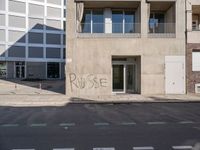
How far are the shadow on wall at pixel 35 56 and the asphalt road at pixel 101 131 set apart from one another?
4188 cm

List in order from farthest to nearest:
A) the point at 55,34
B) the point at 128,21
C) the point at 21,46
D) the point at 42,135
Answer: the point at 55,34 → the point at 21,46 → the point at 128,21 → the point at 42,135

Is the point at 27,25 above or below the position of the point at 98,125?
above

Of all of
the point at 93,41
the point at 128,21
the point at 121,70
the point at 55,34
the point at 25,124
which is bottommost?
the point at 25,124

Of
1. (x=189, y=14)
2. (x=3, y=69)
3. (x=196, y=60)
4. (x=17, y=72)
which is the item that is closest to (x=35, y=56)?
(x=17, y=72)

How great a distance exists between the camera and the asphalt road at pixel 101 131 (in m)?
7.18

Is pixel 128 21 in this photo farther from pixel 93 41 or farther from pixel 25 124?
pixel 25 124

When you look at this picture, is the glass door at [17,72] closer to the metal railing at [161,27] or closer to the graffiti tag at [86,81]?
the graffiti tag at [86,81]

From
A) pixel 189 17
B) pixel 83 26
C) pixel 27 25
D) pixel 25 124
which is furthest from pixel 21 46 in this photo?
pixel 25 124

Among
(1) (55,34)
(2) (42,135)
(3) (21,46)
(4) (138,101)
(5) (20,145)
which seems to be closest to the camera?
(5) (20,145)

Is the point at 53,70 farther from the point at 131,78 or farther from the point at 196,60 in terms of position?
the point at 196,60

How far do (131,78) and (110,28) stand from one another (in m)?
4.44

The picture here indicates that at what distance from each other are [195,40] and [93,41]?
7.99 metres

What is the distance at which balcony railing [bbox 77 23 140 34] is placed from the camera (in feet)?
70.9

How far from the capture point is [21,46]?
54844 mm
